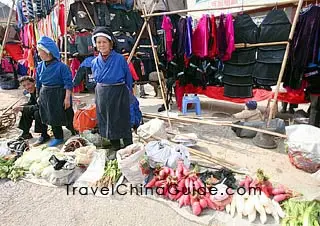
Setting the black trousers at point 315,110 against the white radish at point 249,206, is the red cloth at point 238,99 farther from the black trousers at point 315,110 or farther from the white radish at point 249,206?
the white radish at point 249,206

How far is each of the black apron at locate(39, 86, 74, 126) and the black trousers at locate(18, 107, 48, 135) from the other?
0.28 meters

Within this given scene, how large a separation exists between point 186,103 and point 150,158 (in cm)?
294

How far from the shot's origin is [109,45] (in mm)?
3322

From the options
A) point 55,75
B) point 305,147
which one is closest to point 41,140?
point 55,75

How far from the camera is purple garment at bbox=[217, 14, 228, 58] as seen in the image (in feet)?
15.9

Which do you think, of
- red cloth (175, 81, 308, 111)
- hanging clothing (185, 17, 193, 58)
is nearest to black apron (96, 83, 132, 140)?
hanging clothing (185, 17, 193, 58)

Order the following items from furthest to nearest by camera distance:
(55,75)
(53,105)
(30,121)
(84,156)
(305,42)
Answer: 1. (30,121)
2. (53,105)
3. (55,75)
4. (305,42)
5. (84,156)

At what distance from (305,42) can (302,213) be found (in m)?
2.58

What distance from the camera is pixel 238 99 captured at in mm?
A: 5402

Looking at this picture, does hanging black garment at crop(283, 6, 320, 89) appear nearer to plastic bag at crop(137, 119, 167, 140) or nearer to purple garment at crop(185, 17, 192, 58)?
purple garment at crop(185, 17, 192, 58)

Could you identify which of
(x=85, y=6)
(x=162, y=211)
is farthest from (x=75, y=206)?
(x=85, y=6)

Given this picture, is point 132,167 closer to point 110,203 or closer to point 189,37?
point 110,203

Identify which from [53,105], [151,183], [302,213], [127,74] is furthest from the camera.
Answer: [53,105]

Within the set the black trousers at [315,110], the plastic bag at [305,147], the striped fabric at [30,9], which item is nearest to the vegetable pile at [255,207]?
the plastic bag at [305,147]
